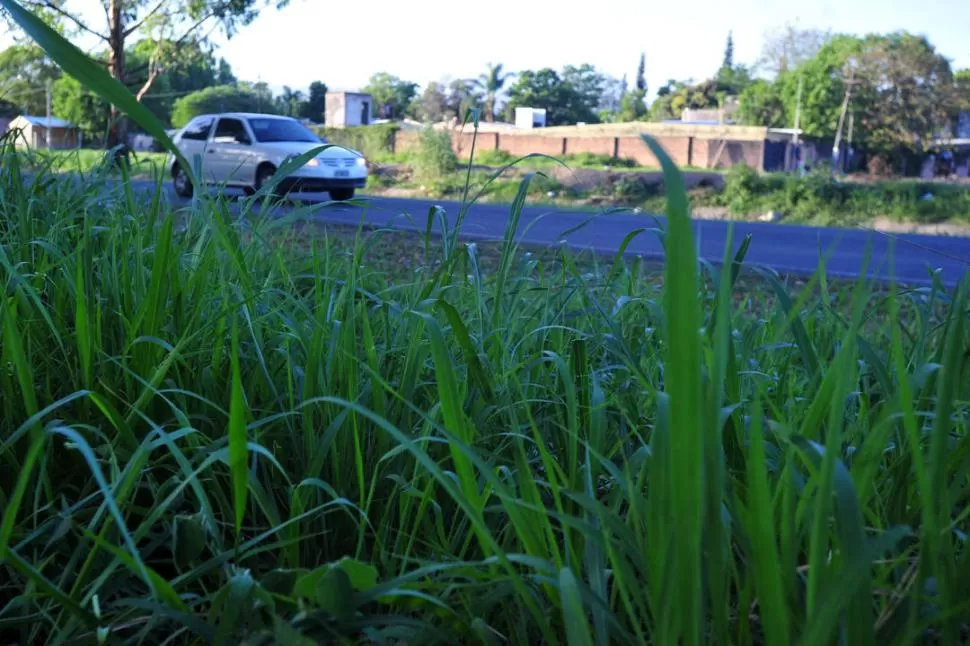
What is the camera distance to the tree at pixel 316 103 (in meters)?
93.8

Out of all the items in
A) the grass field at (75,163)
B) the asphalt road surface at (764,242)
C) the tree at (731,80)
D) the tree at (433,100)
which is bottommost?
the asphalt road surface at (764,242)

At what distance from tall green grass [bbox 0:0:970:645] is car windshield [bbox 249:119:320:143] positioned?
16391mm

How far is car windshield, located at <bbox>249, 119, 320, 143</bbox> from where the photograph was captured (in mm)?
18188

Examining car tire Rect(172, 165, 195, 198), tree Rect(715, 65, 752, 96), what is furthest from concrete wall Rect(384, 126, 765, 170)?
tree Rect(715, 65, 752, 96)

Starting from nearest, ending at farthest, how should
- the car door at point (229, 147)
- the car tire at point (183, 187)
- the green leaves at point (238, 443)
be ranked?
the green leaves at point (238, 443), the car tire at point (183, 187), the car door at point (229, 147)

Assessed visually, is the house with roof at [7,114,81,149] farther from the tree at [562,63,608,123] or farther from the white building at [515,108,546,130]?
the tree at [562,63,608,123]

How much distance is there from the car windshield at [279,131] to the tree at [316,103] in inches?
3014

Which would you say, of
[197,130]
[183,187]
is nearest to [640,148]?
[197,130]

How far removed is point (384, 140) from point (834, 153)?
1057 inches

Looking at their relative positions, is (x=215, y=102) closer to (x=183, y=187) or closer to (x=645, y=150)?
(x=645, y=150)

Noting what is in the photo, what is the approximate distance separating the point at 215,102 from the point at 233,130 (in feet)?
204

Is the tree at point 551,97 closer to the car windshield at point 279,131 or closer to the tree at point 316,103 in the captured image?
the tree at point 316,103

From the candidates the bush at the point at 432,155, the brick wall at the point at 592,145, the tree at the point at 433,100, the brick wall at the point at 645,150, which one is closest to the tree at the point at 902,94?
the brick wall at the point at 645,150

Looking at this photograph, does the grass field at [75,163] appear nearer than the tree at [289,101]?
Yes
